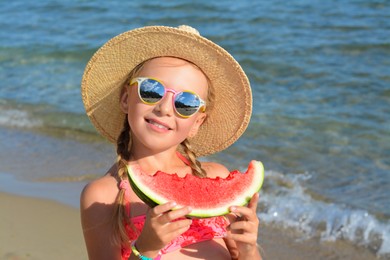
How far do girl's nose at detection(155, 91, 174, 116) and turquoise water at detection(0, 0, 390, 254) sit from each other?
2.54 m

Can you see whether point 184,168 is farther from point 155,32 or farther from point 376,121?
point 376,121

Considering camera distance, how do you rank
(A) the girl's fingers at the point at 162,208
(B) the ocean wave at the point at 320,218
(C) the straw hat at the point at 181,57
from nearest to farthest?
(A) the girl's fingers at the point at 162,208 < (C) the straw hat at the point at 181,57 < (B) the ocean wave at the point at 320,218

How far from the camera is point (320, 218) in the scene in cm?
555

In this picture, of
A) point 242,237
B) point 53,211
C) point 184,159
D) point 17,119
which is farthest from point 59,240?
point 17,119

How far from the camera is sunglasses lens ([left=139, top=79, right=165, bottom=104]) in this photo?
327 centimetres

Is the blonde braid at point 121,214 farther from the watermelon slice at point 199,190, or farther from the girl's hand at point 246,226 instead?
the girl's hand at point 246,226

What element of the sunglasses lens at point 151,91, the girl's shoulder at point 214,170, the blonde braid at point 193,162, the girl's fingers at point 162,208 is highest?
the sunglasses lens at point 151,91

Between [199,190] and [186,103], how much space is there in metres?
0.43

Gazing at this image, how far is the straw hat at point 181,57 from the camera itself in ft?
11.2

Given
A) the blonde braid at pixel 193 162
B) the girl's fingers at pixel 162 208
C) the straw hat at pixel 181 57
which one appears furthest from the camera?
the blonde braid at pixel 193 162

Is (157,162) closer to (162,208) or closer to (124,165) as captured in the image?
(124,165)

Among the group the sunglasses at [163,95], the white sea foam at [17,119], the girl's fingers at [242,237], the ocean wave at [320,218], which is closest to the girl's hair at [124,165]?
the sunglasses at [163,95]

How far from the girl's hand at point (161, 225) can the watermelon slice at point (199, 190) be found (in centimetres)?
8

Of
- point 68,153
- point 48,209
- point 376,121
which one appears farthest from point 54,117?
point 376,121
